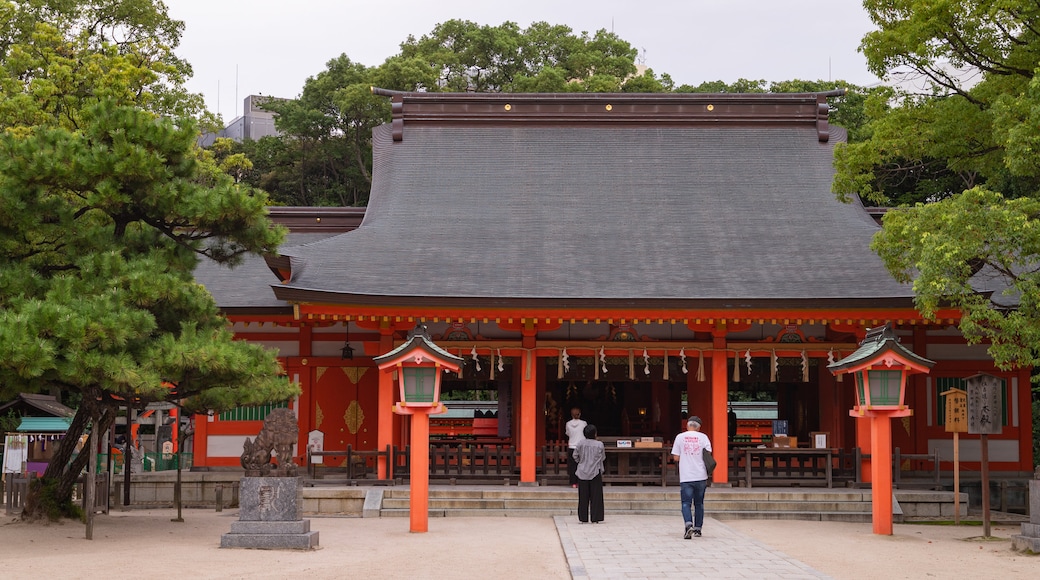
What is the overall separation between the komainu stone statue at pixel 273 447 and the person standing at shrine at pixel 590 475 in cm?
364

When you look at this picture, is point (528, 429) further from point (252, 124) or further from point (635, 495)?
point (252, 124)

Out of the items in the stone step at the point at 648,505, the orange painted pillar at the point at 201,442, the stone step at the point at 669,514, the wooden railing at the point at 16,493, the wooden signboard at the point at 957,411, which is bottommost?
the stone step at the point at 669,514

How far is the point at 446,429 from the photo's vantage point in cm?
2488

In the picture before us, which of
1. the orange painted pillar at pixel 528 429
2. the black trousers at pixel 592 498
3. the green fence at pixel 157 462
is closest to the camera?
the black trousers at pixel 592 498

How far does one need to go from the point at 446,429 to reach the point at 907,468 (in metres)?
11.0

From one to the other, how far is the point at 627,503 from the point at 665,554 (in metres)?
4.85

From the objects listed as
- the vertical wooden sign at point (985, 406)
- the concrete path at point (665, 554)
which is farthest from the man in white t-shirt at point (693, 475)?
the vertical wooden sign at point (985, 406)

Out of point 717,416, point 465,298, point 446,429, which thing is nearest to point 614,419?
point 446,429

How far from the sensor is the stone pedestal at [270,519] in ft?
36.7

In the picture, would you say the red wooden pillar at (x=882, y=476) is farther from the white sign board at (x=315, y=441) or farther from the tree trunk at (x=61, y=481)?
the tree trunk at (x=61, y=481)

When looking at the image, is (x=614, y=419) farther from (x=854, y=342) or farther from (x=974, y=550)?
(x=974, y=550)

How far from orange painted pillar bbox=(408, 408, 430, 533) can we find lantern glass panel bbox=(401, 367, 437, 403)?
8.6 inches

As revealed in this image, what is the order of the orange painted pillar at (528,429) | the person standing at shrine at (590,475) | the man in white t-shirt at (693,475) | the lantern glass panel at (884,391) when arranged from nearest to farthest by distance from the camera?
the man in white t-shirt at (693,475)
the lantern glass panel at (884,391)
the person standing at shrine at (590,475)
the orange painted pillar at (528,429)

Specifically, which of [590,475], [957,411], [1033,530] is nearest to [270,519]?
[590,475]
